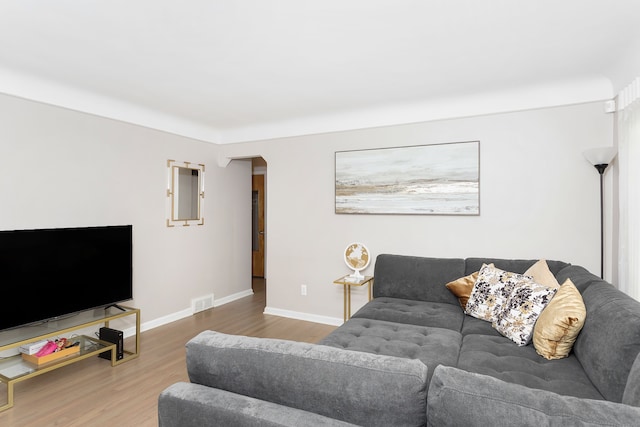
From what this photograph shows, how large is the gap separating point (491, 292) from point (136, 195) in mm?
3626

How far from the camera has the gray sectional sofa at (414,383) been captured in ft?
2.96

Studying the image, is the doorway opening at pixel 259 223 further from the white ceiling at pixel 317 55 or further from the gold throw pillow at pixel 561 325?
the gold throw pillow at pixel 561 325

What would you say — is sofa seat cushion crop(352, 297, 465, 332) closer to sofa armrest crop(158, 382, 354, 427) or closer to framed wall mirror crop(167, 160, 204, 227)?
sofa armrest crop(158, 382, 354, 427)

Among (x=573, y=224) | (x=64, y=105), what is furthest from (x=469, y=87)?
(x=64, y=105)

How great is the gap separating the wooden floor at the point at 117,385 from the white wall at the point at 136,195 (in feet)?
2.25

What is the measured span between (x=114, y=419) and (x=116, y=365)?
912 mm

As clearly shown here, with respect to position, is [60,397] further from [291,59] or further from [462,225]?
[462,225]

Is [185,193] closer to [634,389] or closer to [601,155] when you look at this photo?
[601,155]

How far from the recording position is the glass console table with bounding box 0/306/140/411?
2568 millimetres

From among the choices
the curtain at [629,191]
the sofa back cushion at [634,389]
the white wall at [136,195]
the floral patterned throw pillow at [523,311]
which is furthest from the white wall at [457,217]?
the sofa back cushion at [634,389]

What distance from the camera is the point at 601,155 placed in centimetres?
292

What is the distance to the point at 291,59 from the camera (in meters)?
2.71

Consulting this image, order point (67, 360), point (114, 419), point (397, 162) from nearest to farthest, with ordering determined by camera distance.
A: point (114, 419), point (67, 360), point (397, 162)

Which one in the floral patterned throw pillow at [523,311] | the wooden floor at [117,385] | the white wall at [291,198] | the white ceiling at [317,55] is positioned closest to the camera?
the white ceiling at [317,55]
